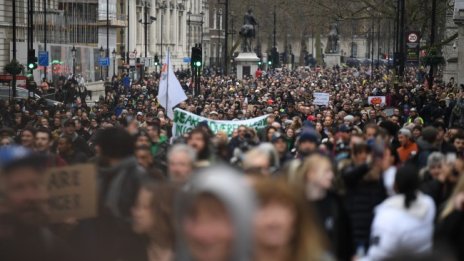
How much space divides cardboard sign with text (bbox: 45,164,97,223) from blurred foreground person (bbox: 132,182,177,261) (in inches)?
20.0

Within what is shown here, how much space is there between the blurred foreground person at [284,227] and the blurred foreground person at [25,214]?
1086mm

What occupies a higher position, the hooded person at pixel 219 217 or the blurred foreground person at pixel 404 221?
the hooded person at pixel 219 217

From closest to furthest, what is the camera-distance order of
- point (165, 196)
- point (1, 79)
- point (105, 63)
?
point (165, 196) < point (1, 79) < point (105, 63)

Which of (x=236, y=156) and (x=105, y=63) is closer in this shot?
(x=236, y=156)

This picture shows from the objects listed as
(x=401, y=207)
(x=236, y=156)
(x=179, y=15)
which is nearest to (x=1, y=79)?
(x=236, y=156)

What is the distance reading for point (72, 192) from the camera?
7195mm

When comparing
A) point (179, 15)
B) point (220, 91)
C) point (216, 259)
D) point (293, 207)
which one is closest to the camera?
point (216, 259)

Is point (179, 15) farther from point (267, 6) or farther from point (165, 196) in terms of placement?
point (165, 196)

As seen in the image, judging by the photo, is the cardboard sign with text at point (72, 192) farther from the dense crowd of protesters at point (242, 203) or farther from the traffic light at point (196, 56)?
the traffic light at point (196, 56)

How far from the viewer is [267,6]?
4793 inches

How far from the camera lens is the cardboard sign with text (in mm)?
7113

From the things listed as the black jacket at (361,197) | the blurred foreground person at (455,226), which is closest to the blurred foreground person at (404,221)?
the blurred foreground person at (455,226)

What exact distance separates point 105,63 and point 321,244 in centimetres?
6054

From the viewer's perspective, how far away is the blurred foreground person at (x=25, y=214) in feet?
16.2
